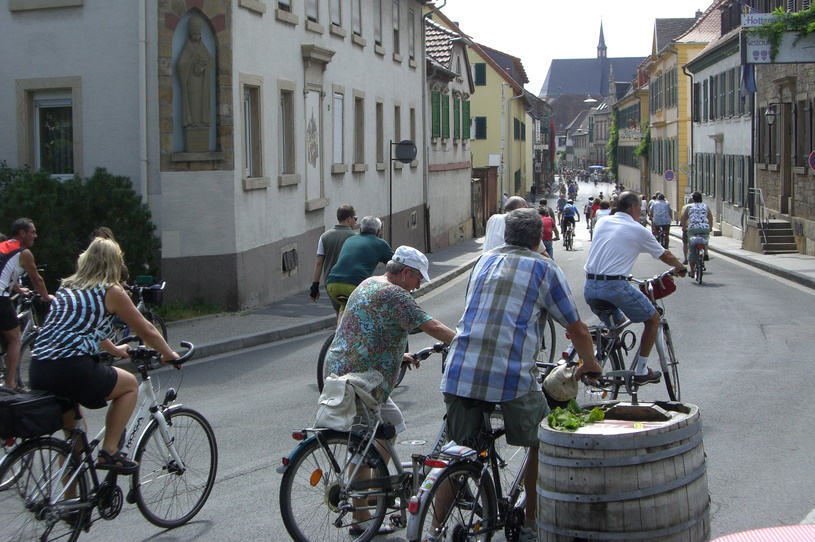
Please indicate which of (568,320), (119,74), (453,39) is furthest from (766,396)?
(453,39)

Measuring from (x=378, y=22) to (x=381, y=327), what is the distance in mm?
22606

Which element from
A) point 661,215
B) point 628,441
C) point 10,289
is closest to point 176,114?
point 10,289

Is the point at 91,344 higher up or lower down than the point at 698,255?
higher up

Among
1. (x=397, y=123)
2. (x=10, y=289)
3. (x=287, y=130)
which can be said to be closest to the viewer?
(x=10, y=289)

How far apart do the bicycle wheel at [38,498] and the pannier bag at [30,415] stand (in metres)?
0.08

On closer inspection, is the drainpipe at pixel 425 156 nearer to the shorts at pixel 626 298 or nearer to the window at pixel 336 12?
the window at pixel 336 12

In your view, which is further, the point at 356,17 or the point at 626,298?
the point at 356,17

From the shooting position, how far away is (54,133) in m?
16.4

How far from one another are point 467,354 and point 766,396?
5547 mm

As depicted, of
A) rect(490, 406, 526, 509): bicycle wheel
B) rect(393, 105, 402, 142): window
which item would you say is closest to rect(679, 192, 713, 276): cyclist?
rect(393, 105, 402, 142): window

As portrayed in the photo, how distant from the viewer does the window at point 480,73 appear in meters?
68.4

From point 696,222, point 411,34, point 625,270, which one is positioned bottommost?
point 625,270

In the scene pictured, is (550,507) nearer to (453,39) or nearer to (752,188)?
(752,188)

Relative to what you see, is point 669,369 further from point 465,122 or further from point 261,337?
point 465,122
